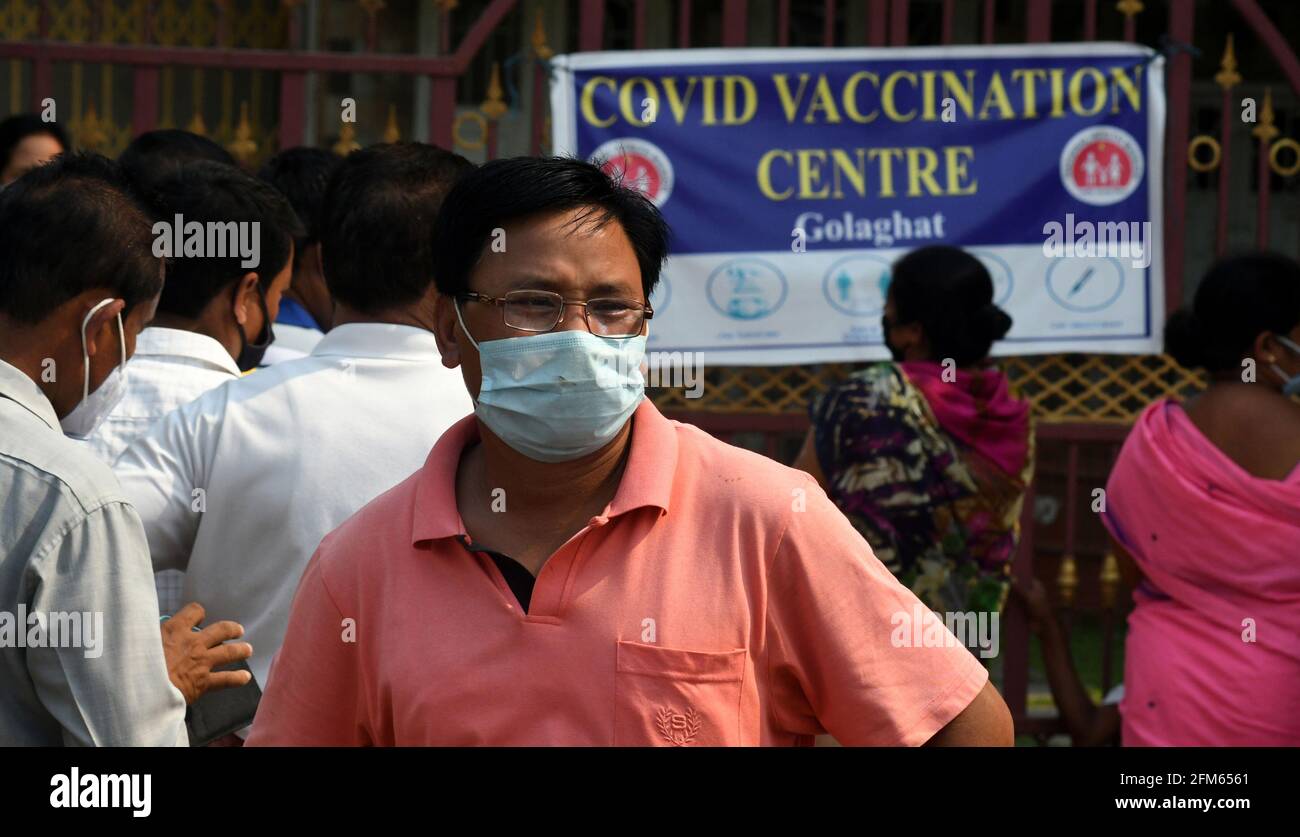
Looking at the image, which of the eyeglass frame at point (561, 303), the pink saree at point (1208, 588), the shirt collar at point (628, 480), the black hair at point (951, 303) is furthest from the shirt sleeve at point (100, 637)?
the pink saree at point (1208, 588)

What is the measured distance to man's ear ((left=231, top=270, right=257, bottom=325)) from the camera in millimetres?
2967

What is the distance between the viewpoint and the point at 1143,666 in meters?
4.20

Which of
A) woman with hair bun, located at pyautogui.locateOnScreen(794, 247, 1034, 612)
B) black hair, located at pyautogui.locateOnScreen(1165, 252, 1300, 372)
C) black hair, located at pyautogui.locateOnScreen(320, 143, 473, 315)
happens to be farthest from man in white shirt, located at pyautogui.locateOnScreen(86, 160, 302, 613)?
black hair, located at pyautogui.locateOnScreen(1165, 252, 1300, 372)

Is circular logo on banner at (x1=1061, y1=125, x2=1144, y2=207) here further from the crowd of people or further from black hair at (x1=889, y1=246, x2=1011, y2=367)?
the crowd of people

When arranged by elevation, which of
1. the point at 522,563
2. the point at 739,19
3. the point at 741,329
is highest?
the point at 739,19

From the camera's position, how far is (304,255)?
3723mm

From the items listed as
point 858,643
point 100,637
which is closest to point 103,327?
point 100,637

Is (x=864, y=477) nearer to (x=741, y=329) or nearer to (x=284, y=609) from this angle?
(x=741, y=329)

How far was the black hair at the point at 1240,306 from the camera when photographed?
12.7ft

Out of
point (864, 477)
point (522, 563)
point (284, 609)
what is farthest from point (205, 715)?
point (864, 477)

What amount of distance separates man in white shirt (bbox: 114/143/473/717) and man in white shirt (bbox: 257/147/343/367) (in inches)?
38.8

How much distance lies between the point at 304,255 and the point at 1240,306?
2.30 metres
